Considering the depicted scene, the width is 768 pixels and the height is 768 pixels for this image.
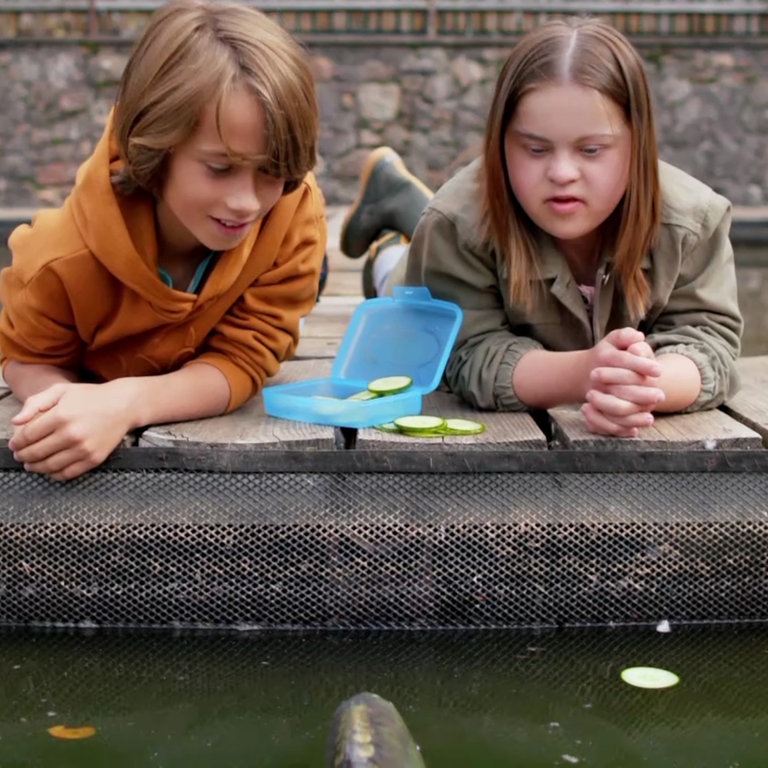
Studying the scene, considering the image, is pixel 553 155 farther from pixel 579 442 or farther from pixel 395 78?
pixel 395 78

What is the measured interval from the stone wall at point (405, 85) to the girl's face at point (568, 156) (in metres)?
6.94

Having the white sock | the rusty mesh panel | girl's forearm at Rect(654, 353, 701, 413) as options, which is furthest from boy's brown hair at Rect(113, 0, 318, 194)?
the white sock

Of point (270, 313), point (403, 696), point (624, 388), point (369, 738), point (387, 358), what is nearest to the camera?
point (369, 738)

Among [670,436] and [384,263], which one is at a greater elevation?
[384,263]

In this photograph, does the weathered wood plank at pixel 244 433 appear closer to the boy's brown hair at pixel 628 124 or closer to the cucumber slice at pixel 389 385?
the cucumber slice at pixel 389 385

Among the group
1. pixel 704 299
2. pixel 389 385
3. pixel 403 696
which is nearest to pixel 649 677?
pixel 403 696

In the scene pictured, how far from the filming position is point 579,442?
190cm

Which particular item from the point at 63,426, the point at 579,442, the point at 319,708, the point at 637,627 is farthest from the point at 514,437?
the point at 63,426

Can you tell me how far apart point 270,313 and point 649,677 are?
81 cm

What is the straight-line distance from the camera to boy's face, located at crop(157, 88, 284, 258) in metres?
1.85

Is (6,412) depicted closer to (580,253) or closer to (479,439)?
(479,439)

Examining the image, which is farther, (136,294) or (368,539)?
(136,294)

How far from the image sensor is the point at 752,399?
2232 mm

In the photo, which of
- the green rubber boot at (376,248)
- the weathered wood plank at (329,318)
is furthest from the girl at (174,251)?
the green rubber boot at (376,248)
